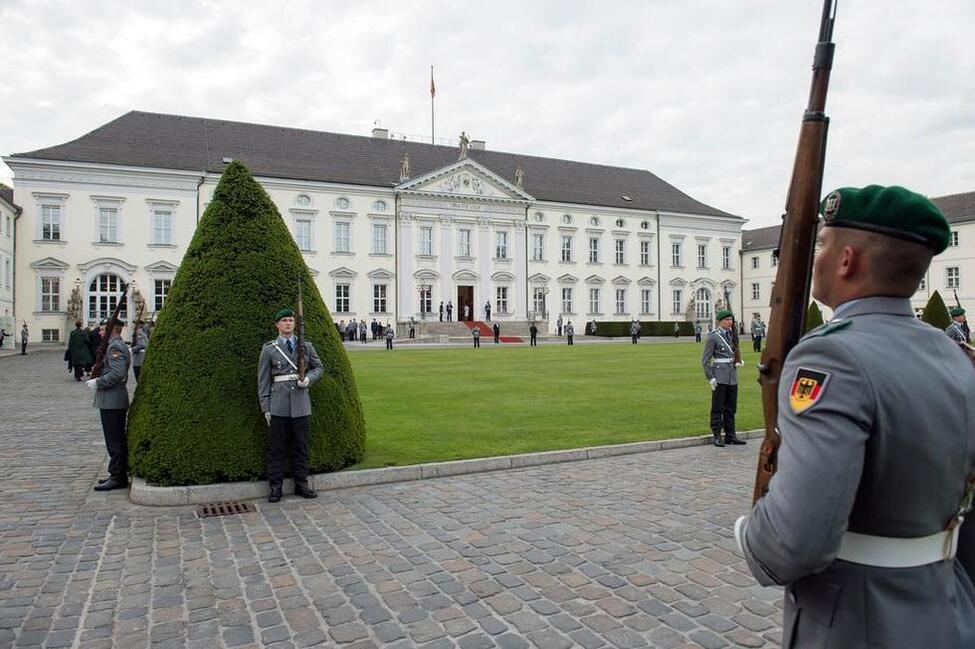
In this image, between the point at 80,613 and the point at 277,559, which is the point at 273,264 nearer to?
the point at 277,559

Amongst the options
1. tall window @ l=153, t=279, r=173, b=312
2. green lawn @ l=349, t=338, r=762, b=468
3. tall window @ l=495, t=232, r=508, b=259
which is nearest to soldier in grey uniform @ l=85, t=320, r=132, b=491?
green lawn @ l=349, t=338, r=762, b=468

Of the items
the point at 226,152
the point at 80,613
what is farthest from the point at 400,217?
the point at 80,613

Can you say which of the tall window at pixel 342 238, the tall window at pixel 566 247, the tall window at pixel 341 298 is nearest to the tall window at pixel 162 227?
the tall window at pixel 342 238

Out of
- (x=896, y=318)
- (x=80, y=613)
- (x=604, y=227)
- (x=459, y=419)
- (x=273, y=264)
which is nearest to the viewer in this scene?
(x=896, y=318)

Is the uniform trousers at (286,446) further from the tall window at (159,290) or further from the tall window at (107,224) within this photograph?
the tall window at (107,224)

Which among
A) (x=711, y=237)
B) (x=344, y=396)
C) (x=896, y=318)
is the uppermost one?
(x=711, y=237)

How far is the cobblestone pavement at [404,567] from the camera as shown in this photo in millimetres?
4254

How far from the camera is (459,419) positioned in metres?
12.3

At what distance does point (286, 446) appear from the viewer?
301 inches

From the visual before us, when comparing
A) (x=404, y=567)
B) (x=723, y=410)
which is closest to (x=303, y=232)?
(x=723, y=410)

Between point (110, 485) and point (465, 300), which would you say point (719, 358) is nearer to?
point (110, 485)

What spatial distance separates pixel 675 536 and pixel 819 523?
461cm

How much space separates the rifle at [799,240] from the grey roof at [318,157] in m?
51.5

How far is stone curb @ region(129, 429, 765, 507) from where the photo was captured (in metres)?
7.34
